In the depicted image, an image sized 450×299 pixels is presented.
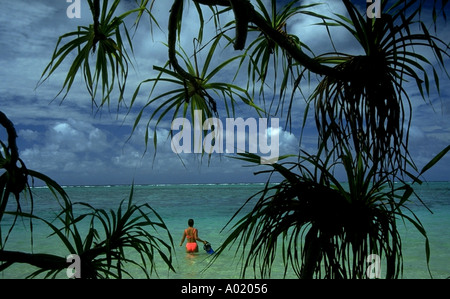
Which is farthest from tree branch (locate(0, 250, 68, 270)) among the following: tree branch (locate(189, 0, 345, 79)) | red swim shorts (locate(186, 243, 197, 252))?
red swim shorts (locate(186, 243, 197, 252))

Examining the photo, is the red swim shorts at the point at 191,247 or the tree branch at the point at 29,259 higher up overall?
the tree branch at the point at 29,259

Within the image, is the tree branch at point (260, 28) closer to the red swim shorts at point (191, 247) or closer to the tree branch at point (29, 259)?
the tree branch at point (29, 259)

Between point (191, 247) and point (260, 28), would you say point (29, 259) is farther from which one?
point (191, 247)

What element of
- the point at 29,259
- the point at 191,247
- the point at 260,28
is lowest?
the point at 191,247

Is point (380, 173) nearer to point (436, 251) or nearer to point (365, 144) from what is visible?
point (365, 144)

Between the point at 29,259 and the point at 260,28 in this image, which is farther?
the point at 260,28

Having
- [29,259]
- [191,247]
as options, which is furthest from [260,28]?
[191,247]

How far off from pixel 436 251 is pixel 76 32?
872 centimetres

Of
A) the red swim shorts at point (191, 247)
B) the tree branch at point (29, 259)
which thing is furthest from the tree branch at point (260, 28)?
the red swim shorts at point (191, 247)

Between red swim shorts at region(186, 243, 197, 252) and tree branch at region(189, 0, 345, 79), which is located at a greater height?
tree branch at region(189, 0, 345, 79)

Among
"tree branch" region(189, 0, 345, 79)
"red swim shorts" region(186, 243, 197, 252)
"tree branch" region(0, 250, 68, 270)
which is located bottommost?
"red swim shorts" region(186, 243, 197, 252)

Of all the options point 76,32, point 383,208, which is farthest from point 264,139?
point 76,32

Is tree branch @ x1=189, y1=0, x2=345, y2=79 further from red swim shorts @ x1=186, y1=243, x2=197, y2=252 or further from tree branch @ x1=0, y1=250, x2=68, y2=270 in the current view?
red swim shorts @ x1=186, y1=243, x2=197, y2=252

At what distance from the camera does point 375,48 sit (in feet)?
3.31
